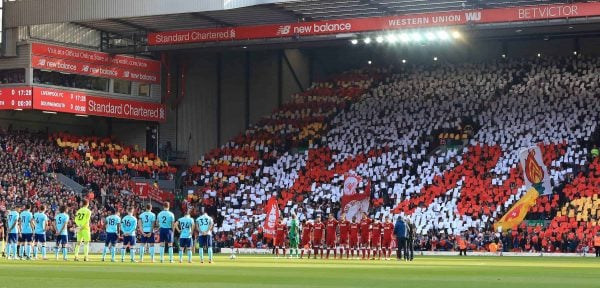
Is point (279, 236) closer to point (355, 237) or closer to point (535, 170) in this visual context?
point (355, 237)

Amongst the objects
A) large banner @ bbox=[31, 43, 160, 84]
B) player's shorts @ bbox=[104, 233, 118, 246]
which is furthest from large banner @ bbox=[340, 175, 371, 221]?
large banner @ bbox=[31, 43, 160, 84]

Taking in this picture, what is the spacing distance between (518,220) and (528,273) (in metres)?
26.0

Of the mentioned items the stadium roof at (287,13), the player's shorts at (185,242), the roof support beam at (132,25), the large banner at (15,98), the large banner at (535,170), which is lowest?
the player's shorts at (185,242)

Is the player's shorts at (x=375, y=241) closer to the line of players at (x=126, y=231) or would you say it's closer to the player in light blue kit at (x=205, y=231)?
the line of players at (x=126, y=231)

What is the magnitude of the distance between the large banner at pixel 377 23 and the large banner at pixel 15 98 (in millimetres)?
7172

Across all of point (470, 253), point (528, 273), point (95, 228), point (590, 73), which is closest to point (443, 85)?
point (590, 73)

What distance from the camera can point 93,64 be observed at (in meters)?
63.8

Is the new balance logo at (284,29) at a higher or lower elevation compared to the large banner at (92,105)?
higher

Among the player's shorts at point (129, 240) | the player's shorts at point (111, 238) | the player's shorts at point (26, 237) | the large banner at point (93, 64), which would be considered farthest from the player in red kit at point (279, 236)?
the large banner at point (93, 64)

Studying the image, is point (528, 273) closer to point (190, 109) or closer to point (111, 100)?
point (111, 100)

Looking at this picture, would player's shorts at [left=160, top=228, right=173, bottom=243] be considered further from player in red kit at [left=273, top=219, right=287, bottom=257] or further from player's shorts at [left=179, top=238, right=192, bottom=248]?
player in red kit at [left=273, top=219, right=287, bottom=257]

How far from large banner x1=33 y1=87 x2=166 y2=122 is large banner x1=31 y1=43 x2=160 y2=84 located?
127 cm

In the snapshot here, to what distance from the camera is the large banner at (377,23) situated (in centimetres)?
5219

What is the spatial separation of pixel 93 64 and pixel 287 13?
1201cm
